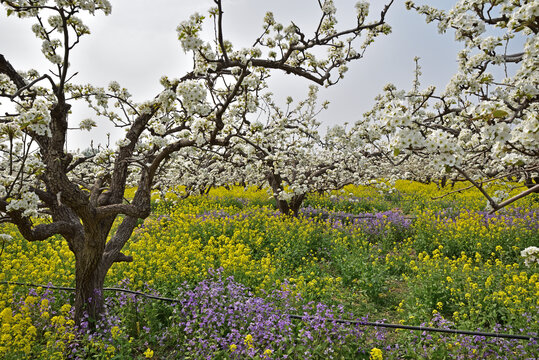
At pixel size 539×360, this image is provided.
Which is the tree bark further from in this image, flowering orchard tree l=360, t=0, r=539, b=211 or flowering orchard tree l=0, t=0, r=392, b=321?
flowering orchard tree l=360, t=0, r=539, b=211

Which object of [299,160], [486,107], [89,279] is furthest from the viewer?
[299,160]

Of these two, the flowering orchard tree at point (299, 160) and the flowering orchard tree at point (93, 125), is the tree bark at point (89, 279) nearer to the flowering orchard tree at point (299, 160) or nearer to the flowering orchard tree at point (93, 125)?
the flowering orchard tree at point (93, 125)

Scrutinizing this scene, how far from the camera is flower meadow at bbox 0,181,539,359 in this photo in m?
4.31

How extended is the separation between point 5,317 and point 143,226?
28.7 ft

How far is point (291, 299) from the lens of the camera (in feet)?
18.7

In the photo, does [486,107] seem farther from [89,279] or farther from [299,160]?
[299,160]

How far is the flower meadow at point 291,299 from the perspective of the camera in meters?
4.31

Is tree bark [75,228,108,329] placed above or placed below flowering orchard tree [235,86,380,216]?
below

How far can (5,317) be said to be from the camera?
4480 mm

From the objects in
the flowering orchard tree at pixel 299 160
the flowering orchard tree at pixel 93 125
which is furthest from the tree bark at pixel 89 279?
the flowering orchard tree at pixel 299 160

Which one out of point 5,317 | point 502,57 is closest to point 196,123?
point 5,317

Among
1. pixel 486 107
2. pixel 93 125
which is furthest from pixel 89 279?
pixel 486 107

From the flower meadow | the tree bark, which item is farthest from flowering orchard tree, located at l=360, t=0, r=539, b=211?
the tree bark

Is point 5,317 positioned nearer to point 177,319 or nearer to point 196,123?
point 177,319
